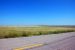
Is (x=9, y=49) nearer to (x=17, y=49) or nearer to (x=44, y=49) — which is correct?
(x=17, y=49)

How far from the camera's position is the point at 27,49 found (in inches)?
321

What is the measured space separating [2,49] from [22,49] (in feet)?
3.30

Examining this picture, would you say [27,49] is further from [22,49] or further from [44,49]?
[44,49]

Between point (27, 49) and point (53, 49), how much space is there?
5.09 feet

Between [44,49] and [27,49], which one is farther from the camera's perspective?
[44,49]

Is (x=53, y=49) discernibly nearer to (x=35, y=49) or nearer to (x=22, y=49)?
(x=35, y=49)

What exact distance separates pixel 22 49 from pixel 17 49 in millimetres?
262

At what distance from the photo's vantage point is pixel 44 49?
8680mm

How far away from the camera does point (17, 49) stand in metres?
7.95

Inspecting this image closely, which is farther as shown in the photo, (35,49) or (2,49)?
(35,49)

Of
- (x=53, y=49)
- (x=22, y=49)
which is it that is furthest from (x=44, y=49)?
(x=22, y=49)

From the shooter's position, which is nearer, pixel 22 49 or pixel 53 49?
pixel 22 49

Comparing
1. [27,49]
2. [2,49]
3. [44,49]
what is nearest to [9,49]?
[2,49]

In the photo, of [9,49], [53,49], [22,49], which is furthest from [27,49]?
[53,49]
